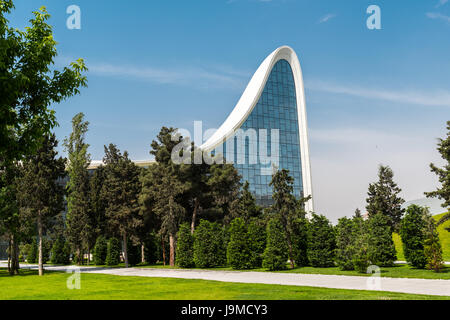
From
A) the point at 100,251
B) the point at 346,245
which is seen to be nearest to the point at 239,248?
the point at 346,245

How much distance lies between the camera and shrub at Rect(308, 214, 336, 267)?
2306 centimetres

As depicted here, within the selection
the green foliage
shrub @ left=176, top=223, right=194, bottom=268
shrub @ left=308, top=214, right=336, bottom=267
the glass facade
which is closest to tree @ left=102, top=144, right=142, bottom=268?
shrub @ left=176, top=223, right=194, bottom=268

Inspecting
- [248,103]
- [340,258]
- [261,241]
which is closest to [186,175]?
[261,241]

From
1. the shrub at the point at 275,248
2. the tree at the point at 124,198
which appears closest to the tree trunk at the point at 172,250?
the tree at the point at 124,198

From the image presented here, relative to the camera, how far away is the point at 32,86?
25.1 ft

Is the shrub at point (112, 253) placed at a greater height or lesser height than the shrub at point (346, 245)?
lesser

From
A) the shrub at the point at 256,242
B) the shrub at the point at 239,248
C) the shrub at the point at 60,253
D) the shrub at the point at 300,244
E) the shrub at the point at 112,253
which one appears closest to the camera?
the shrub at the point at 300,244

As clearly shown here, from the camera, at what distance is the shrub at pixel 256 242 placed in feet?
81.5

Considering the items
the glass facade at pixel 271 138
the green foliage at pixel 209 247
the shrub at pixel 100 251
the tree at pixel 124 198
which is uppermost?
the glass facade at pixel 271 138

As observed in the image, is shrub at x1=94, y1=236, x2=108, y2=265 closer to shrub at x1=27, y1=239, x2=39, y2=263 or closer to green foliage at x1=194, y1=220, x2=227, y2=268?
green foliage at x1=194, y1=220, x2=227, y2=268

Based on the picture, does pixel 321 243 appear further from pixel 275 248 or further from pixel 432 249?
pixel 432 249

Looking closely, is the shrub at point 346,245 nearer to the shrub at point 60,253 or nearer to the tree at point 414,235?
the tree at point 414,235

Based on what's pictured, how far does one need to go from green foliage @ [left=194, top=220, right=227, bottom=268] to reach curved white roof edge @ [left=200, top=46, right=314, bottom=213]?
25.4 meters

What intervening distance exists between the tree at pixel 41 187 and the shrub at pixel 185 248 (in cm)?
1047
